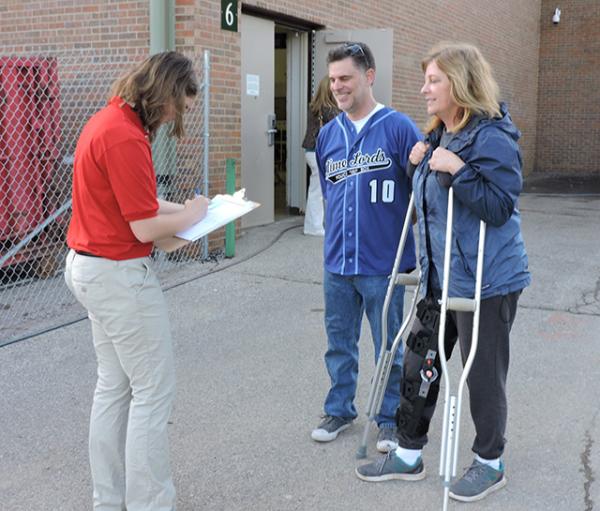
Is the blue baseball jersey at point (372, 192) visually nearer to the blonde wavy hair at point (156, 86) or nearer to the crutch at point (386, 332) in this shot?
the crutch at point (386, 332)

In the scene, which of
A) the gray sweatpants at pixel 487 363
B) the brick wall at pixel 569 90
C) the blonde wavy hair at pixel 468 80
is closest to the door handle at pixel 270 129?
the gray sweatpants at pixel 487 363

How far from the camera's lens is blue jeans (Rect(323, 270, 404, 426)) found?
3.80m

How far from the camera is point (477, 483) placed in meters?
3.43

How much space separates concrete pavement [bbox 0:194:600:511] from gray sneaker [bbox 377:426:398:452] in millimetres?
69

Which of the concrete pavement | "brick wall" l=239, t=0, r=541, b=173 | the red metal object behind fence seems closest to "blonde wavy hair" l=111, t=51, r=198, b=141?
the concrete pavement

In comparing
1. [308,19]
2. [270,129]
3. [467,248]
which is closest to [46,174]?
[270,129]

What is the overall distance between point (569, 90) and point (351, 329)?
19.9 metres

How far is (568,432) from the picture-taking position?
419 centimetres

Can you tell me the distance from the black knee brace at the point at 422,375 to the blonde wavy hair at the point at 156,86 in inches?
56.6

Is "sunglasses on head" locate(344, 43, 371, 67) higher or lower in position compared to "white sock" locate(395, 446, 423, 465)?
higher

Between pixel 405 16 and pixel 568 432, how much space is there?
10.2 metres

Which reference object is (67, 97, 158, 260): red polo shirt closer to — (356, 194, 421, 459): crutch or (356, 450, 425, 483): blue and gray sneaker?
(356, 194, 421, 459): crutch

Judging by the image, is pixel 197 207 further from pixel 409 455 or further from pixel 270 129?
pixel 270 129

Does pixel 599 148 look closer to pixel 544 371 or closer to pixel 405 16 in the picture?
pixel 405 16
